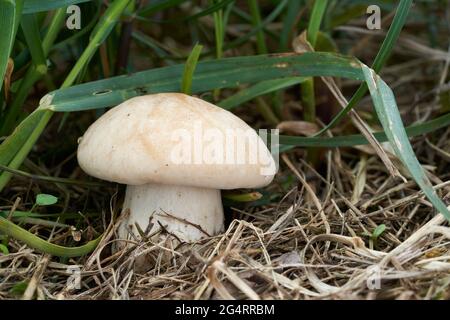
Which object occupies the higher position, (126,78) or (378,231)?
(126,78)

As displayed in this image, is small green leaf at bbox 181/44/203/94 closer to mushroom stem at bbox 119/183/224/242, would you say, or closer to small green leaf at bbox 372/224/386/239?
mushroom stem at bbox 119/183/224/242

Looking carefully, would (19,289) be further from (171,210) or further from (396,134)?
(396,134)

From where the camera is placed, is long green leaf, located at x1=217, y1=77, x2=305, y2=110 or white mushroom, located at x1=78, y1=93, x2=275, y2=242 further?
long green leaf, located at x1=217, y1=77, x2=305, y2=110

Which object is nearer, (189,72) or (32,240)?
(32,240)

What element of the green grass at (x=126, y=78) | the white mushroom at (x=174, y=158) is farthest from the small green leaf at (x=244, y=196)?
the white mushroom at (x=174, y=158)

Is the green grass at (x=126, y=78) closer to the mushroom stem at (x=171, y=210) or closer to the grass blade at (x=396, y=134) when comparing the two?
the grass blade at (x=396, y=134)

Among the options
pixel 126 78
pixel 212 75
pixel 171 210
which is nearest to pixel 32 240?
pixel 171 210

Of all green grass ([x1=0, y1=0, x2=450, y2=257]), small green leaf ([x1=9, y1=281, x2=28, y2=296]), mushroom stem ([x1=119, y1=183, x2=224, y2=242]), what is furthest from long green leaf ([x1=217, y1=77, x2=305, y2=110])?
small green leaf ([x1=9, y1=281, x2=28, y2=296])
